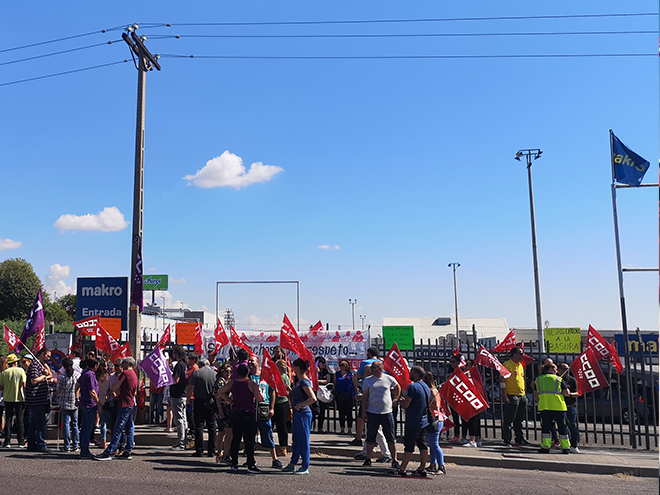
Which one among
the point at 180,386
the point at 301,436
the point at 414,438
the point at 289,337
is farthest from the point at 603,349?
the point at 180,386

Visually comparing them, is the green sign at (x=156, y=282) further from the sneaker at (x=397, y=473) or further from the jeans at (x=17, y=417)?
the sneaker at (x=397, y=473)

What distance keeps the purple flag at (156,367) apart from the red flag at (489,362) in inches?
234

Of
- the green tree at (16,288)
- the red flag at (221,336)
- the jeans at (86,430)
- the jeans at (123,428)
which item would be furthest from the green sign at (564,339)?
the green tree at (16,288)

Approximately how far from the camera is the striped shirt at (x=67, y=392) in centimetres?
1046

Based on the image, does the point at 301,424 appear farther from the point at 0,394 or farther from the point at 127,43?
the point at 127,43

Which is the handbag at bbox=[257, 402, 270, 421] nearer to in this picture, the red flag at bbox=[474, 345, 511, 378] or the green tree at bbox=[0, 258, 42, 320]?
the red flag at bbox=[474, 345, 511, 378]

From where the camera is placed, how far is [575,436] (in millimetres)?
11023

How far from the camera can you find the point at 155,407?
13.4 metres

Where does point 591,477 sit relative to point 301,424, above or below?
below

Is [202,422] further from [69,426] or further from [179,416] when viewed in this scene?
[69,426]

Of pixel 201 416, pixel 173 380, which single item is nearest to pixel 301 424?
pixel 201 416

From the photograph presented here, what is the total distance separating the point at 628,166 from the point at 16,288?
51.9 m

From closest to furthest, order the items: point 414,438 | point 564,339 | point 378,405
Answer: point 414,438 → point 378,405 → point 564,339

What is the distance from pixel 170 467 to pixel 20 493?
2.30 m
